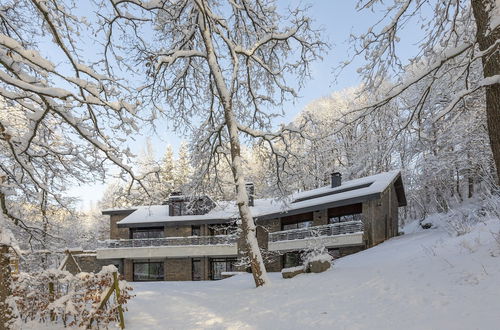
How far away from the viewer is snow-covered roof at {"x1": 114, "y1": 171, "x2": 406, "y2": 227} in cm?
2166

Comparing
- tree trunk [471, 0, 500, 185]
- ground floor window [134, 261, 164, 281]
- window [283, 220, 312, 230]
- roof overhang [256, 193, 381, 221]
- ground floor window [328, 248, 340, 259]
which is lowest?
ground floor window [134, 261, 164, 281]

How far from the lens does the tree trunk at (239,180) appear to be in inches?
440

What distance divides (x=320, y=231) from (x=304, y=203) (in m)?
2.60

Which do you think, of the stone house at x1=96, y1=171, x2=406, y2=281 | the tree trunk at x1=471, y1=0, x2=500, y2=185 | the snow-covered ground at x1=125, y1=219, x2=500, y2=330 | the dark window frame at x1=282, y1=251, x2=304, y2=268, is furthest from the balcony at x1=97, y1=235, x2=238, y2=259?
the tree trunk at x1=471, y1=0, x2=500, y2=185

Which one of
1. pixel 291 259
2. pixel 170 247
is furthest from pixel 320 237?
pixel 170 247

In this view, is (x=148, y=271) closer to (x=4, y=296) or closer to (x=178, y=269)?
(x=178, y=269)

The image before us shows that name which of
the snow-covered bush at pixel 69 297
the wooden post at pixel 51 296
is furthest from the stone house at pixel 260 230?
the snow-covered bush at pixel 69 297

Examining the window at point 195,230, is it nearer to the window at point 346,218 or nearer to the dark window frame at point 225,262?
the dark window frame at point 225,262

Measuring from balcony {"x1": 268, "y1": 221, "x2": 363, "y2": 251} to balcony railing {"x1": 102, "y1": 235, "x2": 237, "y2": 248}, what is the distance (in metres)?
3.81

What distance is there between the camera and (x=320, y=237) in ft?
70.8

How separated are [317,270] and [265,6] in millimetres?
9866

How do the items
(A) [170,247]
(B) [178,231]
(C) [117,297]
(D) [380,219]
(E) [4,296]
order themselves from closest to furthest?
(E) [4,296], (C) [117,297], (D) [380,219], (A) [170,247], (B) [178,231]

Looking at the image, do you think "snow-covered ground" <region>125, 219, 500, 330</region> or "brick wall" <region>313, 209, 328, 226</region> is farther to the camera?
"brick wall" <region>313, 209, 328, 226</region>

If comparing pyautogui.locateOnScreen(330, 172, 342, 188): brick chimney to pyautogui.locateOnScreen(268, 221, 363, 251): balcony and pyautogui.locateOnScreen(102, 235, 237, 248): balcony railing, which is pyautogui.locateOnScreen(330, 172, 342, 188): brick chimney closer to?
pyautogui.locateOnScreen(268, 221, 363, 251): balcony
